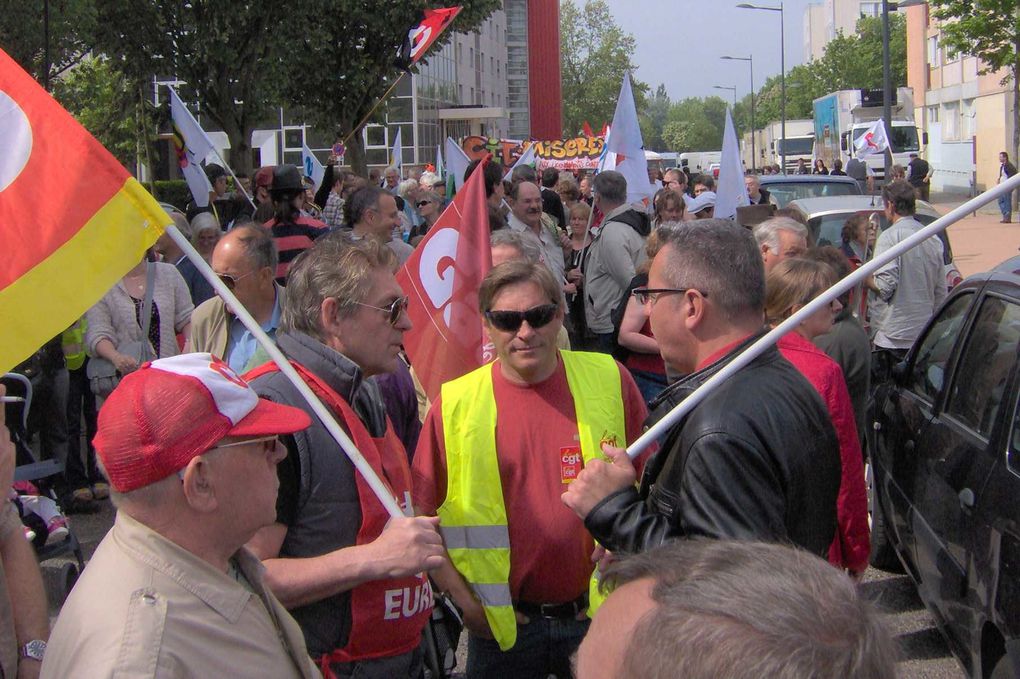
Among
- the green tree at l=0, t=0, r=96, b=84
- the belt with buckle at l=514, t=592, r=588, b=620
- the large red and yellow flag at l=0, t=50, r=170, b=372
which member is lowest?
the belt with buckle at l=514, t=592, r=588, b=620

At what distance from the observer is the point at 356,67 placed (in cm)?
2559

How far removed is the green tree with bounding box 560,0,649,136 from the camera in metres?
92.0

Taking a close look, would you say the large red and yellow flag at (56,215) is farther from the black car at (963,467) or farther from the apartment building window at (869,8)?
the apartment building window at (869,8)

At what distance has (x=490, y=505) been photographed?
3.08 m

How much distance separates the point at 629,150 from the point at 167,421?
817 cm

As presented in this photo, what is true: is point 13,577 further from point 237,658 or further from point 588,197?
point 588,197

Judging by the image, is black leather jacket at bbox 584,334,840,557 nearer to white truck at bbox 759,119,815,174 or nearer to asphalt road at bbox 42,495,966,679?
asphalt road at bbox 42,495,966,679

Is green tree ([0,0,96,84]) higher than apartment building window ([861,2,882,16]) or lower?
lower

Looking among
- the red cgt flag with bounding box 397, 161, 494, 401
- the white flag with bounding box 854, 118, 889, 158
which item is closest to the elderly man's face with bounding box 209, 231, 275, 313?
the red cgt flag with bounding box 397, 161, 494, 401

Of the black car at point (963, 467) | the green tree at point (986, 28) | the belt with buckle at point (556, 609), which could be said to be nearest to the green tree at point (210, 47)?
the black car at point (963, 467)

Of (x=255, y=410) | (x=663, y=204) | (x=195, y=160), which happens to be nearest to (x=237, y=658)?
(x=255, y=410)

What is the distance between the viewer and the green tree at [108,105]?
78.8 feet

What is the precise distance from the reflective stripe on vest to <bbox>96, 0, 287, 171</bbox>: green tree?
16930 millimetres

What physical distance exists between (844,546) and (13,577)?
8.09 ft
